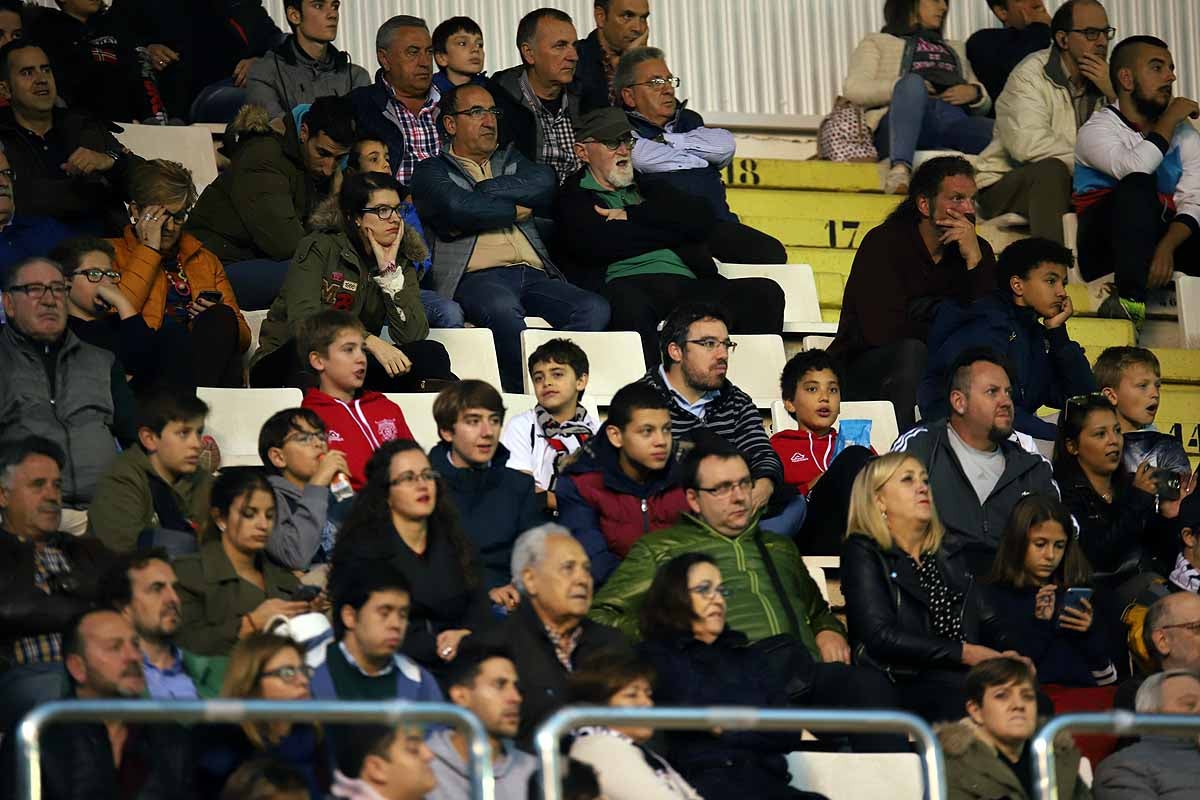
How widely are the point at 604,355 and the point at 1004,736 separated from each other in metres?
2.43

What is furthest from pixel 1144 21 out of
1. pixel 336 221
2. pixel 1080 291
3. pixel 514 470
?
pixel 514 470

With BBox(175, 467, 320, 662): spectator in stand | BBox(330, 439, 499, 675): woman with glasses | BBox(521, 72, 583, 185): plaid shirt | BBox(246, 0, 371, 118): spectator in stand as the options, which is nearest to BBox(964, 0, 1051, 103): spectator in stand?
BBox(521, 72, 583, 185): plaid shirt

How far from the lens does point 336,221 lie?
704 centimetres

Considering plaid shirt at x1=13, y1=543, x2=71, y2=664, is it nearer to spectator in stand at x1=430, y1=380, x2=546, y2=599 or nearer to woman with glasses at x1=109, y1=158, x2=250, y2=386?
spectator in stand at x1=430, y1=380, x2=546, y2=599

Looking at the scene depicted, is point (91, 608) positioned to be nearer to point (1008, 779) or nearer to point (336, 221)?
point (1008, 779)

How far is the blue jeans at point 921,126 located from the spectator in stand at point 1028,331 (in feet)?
6.15

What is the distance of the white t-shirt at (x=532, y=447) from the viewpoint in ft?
21.2

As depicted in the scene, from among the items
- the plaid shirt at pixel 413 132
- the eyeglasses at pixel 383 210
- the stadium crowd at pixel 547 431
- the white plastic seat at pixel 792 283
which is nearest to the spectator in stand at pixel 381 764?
the stadium crowd at pixel 547 431

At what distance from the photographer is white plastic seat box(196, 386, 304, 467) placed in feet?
20.9

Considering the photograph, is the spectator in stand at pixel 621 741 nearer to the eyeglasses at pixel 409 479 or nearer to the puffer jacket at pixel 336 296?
the eyeglasses at pixel 409 479

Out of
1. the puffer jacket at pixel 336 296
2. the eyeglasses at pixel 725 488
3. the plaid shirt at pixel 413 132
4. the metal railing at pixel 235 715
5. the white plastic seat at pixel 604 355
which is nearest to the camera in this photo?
the metal railing at pixel 235 715

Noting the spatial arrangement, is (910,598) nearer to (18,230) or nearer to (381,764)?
(381,764)

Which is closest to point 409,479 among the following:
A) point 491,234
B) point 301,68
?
point 491,234

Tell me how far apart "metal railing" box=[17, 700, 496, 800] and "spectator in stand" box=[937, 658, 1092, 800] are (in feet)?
5.29
